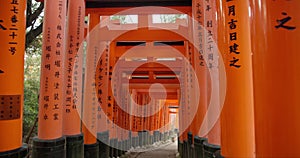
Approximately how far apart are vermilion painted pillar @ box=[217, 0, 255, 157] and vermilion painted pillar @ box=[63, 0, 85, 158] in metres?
2.65

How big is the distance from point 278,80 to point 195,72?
8.77ft

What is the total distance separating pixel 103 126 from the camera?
5891mm

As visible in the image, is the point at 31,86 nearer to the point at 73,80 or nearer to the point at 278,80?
the point at 73,80

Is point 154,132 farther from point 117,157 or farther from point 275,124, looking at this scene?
point 275,124

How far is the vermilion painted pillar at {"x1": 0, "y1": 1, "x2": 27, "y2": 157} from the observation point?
6.91 feet

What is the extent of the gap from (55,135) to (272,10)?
109 inches

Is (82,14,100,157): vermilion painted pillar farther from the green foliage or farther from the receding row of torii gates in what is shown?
the green foliage

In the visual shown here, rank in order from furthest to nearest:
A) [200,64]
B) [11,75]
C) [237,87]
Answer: [200,64] < [11,75] < [237,87]

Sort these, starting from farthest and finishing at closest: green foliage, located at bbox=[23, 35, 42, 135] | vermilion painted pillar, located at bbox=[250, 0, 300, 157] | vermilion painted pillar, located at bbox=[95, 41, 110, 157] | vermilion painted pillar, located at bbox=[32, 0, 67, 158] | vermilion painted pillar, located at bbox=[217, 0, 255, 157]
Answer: green foliage, located at bbox=[23, 35, 42, 135]
vermilion painted pillar, located at bbox=[95, 41, 110, 157]
vermilion painted pillar, located at bbox=[32, 0, 67, 158]
vermilion painted pillar, located at bbox=[217, 0, 255, 157]
vermilion painted pillar, located at bbox=[250, 0, 300, 157]

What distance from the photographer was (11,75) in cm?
217

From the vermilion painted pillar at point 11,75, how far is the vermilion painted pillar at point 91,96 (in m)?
2.64

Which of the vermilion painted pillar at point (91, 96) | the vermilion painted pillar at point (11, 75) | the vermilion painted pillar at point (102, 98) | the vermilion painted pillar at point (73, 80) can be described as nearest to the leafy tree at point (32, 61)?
the vermilion painted pillar at point (91, 96)

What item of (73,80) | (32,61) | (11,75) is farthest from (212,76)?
(32,61)

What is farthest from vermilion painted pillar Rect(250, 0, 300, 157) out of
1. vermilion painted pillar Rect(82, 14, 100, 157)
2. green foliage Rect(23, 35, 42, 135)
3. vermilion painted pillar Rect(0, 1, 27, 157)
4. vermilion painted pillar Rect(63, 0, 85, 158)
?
green foliage Rect(23, 35, 42, 135)
